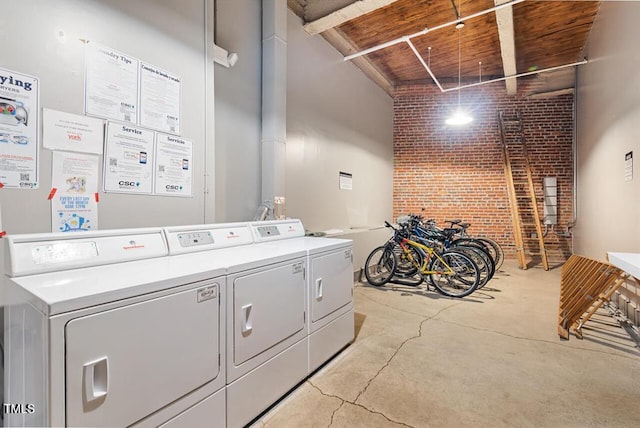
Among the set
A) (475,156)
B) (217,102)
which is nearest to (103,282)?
(217,102)

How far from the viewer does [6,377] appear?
134 centimetres

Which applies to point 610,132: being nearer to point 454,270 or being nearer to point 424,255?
point 454,270

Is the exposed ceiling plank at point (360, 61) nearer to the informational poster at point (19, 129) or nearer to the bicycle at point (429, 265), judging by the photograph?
the bicycle at point (429, 265)

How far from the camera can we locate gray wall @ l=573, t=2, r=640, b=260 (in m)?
3.01

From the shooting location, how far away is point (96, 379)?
1043mm

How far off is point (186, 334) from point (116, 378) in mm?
271

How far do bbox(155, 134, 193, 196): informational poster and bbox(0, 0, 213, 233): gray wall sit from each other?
5 cm

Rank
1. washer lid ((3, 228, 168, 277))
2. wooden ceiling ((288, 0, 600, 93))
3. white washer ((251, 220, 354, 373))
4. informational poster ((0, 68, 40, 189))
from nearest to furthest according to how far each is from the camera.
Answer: washer lid ((3, 228, 168, 277)) → informational poster ((0, 68, 40, 189)) → white washer ((251, 220, 354, 373)) → wooden ceiling ((288, 0, 600, 93))

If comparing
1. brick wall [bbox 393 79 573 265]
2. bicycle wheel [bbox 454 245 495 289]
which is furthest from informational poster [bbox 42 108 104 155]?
brick wall [bbox 393 79 573 265]

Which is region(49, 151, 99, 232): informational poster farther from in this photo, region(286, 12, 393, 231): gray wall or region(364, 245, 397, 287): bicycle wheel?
region(364, 245, 397, 287): bicycle wheel

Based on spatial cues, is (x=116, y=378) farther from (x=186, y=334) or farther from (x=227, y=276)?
(x=227, y=276)

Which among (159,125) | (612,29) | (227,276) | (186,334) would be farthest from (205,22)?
(612,29)

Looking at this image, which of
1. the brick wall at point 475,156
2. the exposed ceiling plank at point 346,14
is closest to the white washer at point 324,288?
the exposed ceiling plank at point 346,14

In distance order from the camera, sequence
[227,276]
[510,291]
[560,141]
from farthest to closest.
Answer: [560,141] → [510,291] → [227,276]
